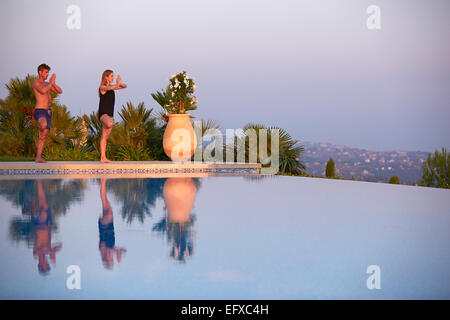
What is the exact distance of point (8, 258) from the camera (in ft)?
9.20

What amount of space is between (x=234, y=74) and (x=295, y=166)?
7827 millimetres

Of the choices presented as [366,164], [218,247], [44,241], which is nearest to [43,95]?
[44,241]

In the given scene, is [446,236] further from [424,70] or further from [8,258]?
[424,70]

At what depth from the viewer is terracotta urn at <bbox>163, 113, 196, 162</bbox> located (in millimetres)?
10266

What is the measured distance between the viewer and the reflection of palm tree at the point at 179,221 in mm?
3072

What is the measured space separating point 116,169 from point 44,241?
6.35 metres

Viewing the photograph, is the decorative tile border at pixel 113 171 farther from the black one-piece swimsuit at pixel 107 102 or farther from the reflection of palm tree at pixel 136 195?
→ the reflection of palm tree at pixel 136 195

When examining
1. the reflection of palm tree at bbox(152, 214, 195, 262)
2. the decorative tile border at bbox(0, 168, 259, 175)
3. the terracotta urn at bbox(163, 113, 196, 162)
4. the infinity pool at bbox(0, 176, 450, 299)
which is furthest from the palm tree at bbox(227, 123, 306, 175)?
the reflection of palm tree at bbox(152, 214, 195, 262)

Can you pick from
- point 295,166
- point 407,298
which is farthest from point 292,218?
point 295,166

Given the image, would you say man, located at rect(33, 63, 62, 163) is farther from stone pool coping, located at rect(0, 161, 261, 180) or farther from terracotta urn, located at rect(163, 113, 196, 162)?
terracotta urn, located at rect(163, 113, 196, 162)

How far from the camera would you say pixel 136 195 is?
Result: 235 inches

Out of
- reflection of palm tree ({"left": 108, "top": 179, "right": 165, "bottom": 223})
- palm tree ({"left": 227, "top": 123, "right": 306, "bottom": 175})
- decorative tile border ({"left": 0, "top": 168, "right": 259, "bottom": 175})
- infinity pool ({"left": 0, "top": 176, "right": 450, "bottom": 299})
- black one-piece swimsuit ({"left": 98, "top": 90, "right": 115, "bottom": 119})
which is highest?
black one-piece swimsuit ({"left": 98, "top": 90, "right": 115, "bottom": 119})
